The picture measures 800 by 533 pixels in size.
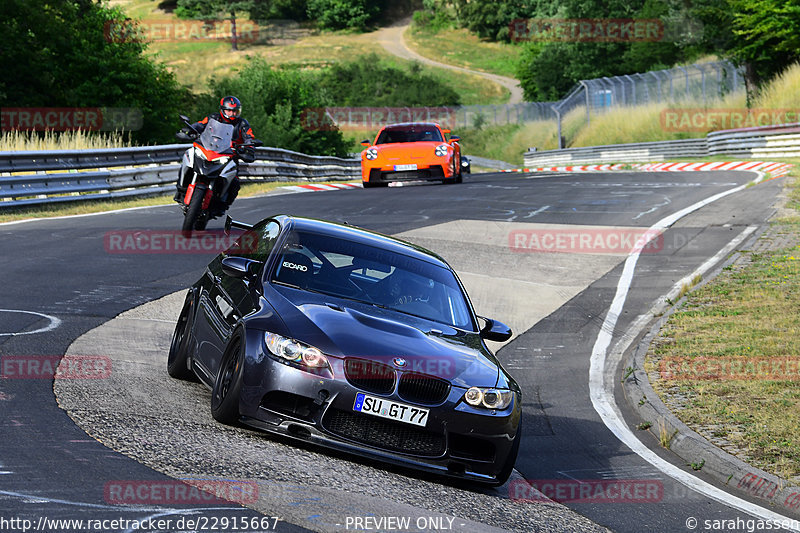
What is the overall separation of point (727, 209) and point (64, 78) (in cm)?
2502

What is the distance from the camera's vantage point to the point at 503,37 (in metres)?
126

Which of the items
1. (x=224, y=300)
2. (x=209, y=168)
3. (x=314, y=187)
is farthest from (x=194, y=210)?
(x=314, y=187)

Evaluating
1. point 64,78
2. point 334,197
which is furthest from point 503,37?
point 334,197

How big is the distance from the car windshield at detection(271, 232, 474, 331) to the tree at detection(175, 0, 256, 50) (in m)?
120

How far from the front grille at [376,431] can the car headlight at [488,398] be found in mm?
314

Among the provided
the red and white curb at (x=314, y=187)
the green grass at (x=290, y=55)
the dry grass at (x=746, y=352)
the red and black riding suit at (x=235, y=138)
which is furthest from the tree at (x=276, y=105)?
the green grass at (x=290, y=55)

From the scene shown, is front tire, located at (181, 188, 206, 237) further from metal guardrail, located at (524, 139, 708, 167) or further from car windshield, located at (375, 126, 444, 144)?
metal guardrail, located at (524, 139, 708, 167)

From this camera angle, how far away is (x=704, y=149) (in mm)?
42219

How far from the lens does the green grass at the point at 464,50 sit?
118312mm

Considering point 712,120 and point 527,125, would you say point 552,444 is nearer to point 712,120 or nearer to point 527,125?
point 712,120

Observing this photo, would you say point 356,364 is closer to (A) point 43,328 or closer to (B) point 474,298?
(A) point 43,328

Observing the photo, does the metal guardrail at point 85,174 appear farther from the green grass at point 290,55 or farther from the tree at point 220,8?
the tree at point 220,8

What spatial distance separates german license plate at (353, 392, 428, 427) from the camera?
6.07m

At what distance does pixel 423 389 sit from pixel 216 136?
8.74 m
